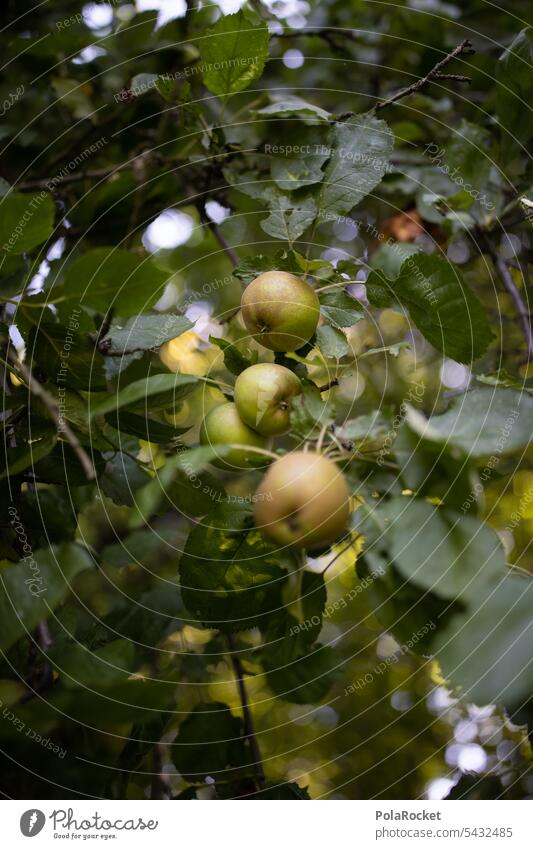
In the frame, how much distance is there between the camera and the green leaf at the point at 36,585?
0.50 metres

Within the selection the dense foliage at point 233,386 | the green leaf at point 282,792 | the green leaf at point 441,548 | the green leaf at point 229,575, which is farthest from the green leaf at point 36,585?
the green leaf at point 282,792

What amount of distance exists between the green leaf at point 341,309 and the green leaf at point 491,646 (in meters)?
0.27

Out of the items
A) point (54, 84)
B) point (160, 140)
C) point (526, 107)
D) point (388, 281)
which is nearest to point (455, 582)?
point (388, 281)

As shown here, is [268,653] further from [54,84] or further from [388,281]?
[54,84]

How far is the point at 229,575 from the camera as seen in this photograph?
63 cm

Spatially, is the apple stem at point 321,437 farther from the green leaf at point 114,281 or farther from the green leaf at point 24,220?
the green leaf at point 24,220

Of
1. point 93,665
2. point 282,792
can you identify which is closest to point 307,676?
point 282,792

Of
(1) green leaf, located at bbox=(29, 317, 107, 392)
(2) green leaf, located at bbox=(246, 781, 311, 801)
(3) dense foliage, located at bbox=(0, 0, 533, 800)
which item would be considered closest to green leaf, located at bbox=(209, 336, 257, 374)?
(3) dense foliage, located at bbox=(0, 0, 533, 800)

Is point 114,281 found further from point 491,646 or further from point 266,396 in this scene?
point 491,646

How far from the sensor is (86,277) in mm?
557

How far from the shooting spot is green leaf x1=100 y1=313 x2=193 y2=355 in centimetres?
61

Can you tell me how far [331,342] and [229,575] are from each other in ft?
0.77
